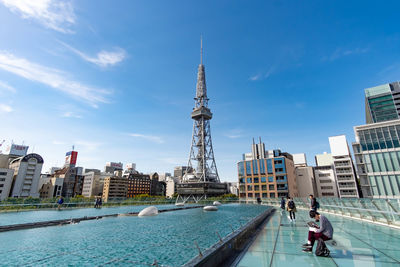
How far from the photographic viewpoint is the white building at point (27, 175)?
7775cm

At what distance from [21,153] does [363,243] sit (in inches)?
5129

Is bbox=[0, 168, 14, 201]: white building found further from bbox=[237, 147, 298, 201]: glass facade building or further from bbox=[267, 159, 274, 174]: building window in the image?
bbox=[267, 159, 274, 174]: building window

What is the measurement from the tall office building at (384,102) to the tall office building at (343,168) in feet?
76.9

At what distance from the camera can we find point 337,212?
1733 cm

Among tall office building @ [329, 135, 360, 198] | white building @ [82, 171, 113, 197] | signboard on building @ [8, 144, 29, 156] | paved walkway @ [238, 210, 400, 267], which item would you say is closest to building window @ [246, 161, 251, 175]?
tall office building @ [329, 135, 360, 198]

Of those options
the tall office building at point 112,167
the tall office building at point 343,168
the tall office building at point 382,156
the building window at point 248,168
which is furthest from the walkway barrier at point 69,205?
the tall office building at point 112,167

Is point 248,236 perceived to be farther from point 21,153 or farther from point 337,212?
point 21,153

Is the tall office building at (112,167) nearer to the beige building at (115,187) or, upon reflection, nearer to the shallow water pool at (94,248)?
the beige building at (115,187)

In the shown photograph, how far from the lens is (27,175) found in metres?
80.7

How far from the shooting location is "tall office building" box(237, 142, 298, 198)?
72000 millimetres

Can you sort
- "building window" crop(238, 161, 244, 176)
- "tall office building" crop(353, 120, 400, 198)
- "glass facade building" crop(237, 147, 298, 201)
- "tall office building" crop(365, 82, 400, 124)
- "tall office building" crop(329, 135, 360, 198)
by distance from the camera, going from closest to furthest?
"tall office building" crop(353, 120, 400, 198) < "tall office building" crop(329, 135, 360, 198) < "glass facade building" crop(237, 147, 298, 201) < "tall office building" crop(365, 82, 400, 124) < "building window" crop(238, 161, 244, 176)

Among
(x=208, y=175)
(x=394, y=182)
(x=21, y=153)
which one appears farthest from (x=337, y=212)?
(x=21, y=153)

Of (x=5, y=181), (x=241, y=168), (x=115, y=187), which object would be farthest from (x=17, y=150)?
(x=241, y=168)

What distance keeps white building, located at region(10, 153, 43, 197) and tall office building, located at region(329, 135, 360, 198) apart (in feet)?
369
